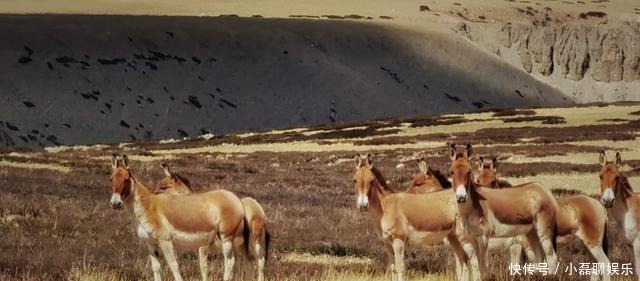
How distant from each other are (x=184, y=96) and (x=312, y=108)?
1723cm

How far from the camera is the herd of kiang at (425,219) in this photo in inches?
656

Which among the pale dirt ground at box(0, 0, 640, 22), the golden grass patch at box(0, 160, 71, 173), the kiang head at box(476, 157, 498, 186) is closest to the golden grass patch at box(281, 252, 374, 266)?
the kiang head at box(476, 157, 498, 186)

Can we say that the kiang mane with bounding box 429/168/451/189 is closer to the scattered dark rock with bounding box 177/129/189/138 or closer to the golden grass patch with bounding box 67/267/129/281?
the golden grass patch with bounding box 67/267/129/281

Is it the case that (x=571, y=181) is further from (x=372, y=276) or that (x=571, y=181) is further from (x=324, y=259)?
(x=372, y=276)

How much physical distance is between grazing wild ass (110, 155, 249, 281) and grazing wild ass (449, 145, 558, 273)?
12.5 feet

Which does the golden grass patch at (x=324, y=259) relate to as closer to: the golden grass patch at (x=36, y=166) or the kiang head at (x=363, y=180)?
the kiang head at (x=363, y=180)

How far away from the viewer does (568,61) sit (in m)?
178

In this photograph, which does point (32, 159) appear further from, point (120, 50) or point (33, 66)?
point (120, 50)

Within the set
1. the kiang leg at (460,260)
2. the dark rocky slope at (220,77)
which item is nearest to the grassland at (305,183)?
the kiang leg at (460,260)

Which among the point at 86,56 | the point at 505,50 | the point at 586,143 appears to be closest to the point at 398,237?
the point at 586,143

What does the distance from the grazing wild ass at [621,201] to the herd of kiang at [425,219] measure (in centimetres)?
2

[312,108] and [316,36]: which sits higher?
[316,36]

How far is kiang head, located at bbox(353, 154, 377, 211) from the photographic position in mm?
16594

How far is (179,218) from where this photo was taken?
16656 millimetres
